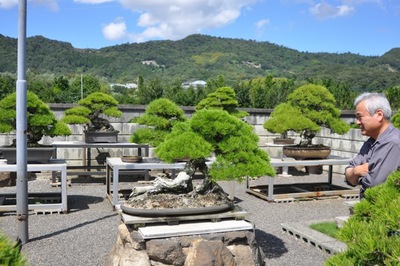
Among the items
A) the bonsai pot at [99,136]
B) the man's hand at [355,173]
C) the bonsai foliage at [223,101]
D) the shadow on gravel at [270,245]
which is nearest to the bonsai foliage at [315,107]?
the bonsai foliage at [223,101]

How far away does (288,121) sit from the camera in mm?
7004

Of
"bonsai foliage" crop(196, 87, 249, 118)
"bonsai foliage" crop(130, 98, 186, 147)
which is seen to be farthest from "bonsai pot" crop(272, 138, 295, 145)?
"bonsai foliage" crop(130, 98, 186, 147)

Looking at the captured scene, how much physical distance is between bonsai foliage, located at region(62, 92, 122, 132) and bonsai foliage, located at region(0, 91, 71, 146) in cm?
109

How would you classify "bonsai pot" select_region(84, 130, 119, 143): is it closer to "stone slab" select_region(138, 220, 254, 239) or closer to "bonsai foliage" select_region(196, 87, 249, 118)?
"bonsai foliage" select_region(196, 87, 249, 118)

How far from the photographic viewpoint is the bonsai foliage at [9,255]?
1122 mm

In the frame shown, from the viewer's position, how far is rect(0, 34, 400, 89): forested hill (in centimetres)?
5853

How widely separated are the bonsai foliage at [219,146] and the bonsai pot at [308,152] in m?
3.48

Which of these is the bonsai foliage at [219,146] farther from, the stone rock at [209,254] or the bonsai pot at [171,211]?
the stone rock at [209,254]

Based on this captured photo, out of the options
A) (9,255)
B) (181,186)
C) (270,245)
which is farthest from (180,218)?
(9,255)

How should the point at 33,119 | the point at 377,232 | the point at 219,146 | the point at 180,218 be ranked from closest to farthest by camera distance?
1. the point at 377,232
2. the point at 180,218
3. the point at 219,146
4. the point at 33,119

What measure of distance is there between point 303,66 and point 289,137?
202ft

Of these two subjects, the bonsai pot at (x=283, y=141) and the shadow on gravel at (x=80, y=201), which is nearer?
the shadow on gravel at (x=80, y=201)

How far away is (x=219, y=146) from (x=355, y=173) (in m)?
1.55

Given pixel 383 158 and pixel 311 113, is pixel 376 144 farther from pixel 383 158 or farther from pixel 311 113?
pixel 311 113
